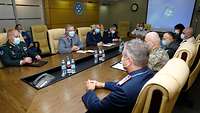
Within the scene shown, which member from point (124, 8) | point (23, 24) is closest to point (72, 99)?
point (23, 24)

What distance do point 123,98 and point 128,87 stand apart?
8cm

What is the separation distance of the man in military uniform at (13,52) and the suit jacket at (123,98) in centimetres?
130

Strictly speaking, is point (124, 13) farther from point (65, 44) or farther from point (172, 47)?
point (65, 44)

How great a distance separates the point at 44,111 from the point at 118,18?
647cm

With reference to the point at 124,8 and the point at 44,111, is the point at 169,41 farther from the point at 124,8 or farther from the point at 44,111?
the point at 124,8

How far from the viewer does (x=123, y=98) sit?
1.01 meters

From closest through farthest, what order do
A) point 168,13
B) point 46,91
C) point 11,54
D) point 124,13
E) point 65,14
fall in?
1. point 46,91
2. point 11,54
3. point 65,14
4. point 168,13
5. point 124,13

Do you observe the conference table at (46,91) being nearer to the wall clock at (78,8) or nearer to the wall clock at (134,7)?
the wall clock at (78,8)

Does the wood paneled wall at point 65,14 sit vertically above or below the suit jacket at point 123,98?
above

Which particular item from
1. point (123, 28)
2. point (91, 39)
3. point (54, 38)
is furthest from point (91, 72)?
point (123, 28)

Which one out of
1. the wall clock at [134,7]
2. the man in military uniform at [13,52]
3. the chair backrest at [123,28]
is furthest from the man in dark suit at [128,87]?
the wall clock at [134,7]

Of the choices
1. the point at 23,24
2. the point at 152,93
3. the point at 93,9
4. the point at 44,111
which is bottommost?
the point at 44,111

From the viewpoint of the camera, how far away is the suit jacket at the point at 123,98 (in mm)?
1009

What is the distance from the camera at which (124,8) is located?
22.3 ft
